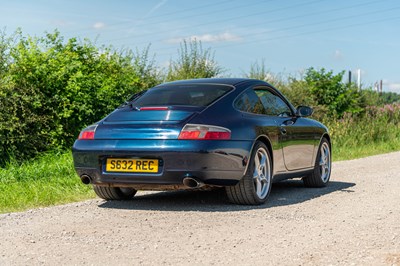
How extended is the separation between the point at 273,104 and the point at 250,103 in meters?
0.75

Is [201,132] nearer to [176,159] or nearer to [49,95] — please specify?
[176,159]

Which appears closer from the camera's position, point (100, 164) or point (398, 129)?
point (100, 164)

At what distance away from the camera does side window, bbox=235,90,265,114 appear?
24.7 ft

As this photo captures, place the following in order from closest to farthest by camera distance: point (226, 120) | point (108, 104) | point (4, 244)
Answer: point (4, 244)
point (226, 120)
point (108, 104)

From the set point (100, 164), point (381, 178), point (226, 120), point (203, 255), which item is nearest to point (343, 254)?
point (203, 255)

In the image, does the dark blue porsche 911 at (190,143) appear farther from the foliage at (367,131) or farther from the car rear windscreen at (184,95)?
the foliage at (367,131)

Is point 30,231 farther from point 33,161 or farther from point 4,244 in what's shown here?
point 33,161

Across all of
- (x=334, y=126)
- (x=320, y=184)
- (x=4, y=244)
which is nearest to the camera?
(x=4, y=244)

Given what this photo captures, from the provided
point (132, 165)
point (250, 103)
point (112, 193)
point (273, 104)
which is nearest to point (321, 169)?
point (273, 104)

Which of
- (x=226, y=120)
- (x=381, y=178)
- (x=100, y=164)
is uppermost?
(x=226, y=120)

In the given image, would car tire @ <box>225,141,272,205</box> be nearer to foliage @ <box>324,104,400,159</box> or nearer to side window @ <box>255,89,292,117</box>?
side window @ <box>255,89,292,117</box>

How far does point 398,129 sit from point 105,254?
19.5 m

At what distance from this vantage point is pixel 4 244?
546cm

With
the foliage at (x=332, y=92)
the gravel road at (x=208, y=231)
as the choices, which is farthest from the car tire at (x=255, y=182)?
the foliage at (x=332, y=92)
